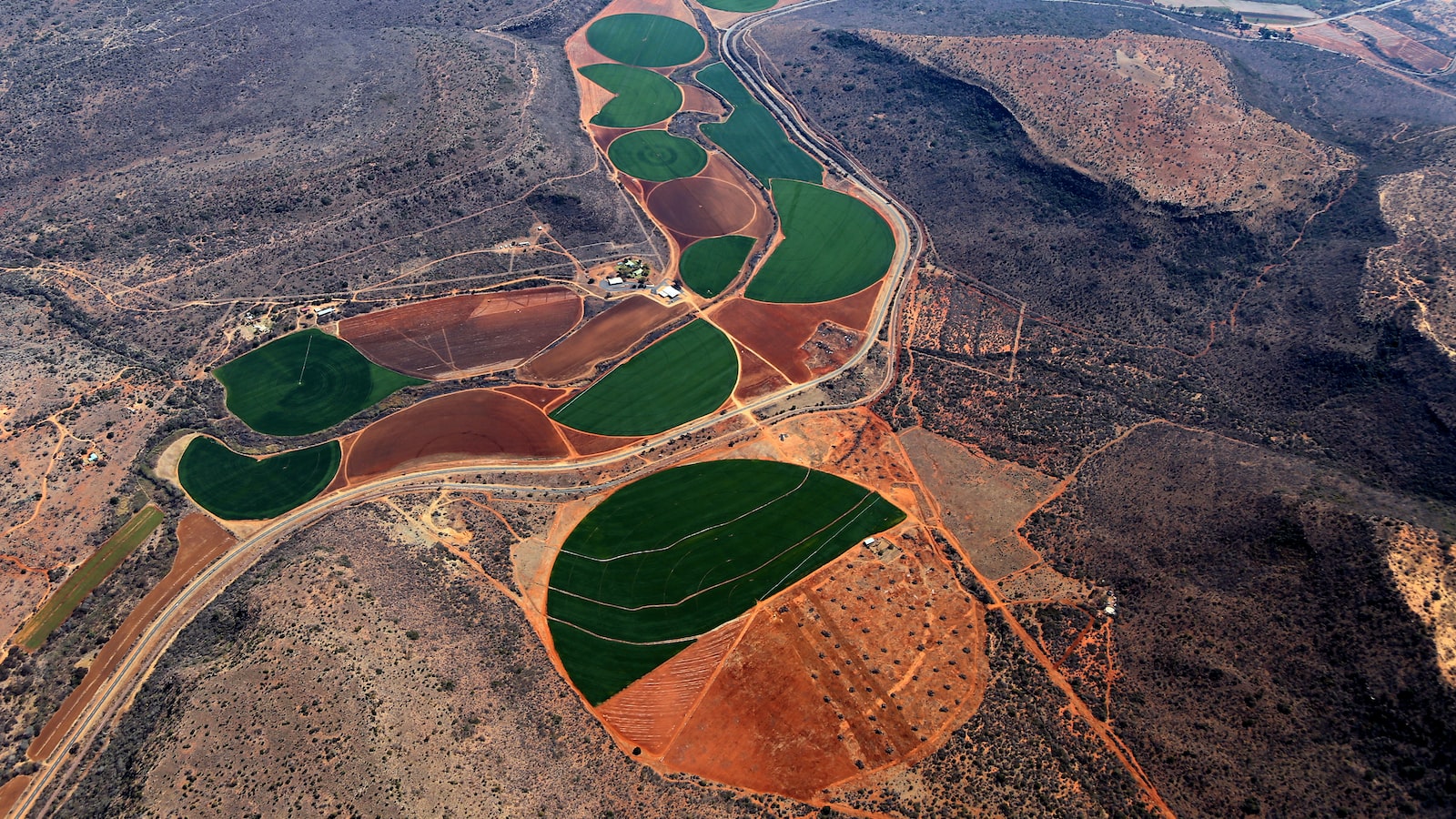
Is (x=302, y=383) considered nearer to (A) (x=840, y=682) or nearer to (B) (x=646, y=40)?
(A) (x=840, y=682)

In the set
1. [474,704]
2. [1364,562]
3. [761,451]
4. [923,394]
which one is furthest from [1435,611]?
[474,704]

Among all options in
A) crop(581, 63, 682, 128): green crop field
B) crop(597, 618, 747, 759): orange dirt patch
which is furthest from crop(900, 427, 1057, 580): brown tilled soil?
crop(581, 63, 682, 128): green crop field

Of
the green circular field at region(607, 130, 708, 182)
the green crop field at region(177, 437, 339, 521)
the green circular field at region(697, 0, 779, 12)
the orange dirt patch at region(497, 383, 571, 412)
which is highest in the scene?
the green circular field at region(697, 0, 779, 12)

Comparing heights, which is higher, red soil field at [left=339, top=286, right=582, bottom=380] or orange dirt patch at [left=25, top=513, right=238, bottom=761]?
red soil field at [left=339, top=286, right=582, bottom=380]

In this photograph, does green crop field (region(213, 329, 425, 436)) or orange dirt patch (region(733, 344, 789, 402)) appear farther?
orange dirt patch (region(733, 344, 789, 402))

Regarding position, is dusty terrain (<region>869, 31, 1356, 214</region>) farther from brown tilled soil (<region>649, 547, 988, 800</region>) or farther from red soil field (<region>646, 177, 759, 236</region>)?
brown tilled soil (<region>649, 547, 988, 800</region>)

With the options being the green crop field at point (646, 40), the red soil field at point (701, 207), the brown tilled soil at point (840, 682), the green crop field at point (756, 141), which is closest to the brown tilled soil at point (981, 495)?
the brown tilled soil at point (840, 682)
